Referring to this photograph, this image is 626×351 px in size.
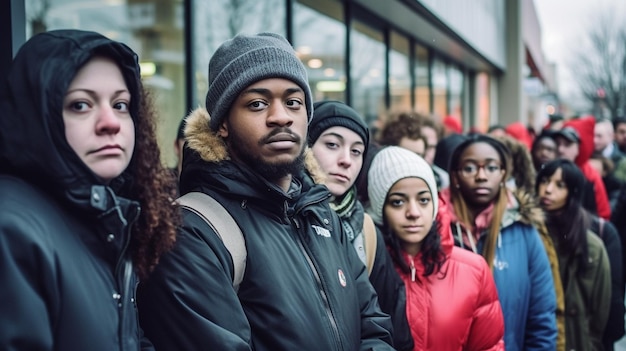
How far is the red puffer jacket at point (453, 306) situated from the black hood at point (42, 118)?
1.87 m

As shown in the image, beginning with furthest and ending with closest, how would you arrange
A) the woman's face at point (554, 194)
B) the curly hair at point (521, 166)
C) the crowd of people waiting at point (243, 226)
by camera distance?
1. the curly hair at point (521, 166)
2. the woman's face at point (554, 194)
3. the crowd of people waiting at point (243, 226)

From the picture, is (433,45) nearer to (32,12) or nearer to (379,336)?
(32,12)

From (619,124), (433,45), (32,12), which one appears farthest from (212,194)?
(433,45)

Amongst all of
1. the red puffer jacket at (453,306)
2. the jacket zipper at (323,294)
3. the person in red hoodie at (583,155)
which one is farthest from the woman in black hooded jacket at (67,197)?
the person in red hoodie at (583,155)

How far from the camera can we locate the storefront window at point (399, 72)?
10.8 meters

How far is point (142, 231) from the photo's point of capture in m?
1.81

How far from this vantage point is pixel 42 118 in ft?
4.89

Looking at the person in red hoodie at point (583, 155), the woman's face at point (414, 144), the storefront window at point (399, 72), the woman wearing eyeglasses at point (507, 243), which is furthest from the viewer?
the storefront window at point (399, 72)

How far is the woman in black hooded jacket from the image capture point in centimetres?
141

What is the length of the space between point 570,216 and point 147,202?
11.2ft

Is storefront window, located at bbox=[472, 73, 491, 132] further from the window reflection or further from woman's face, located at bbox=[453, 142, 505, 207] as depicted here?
woman's face, located at bbox=[453, 142, 505, 207]

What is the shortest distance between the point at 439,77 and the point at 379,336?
1233 cm

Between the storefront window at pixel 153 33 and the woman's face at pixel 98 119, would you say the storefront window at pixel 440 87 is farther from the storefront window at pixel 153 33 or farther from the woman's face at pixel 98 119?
the woman's face at pixel 98 119

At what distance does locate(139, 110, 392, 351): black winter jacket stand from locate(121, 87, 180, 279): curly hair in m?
0.09
